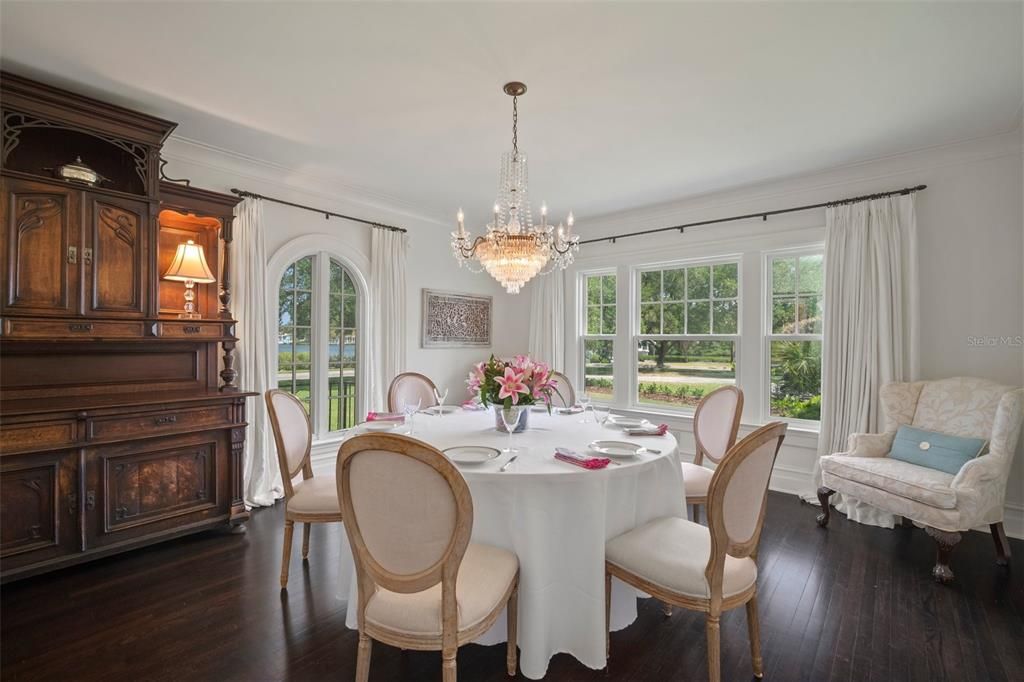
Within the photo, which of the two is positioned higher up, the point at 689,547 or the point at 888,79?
the point at 888,79

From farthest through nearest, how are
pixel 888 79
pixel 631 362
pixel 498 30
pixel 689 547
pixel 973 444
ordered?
pixel 631 362, pixel 973 444, pixel 888 79, pixel 498 30, pixel 689 547

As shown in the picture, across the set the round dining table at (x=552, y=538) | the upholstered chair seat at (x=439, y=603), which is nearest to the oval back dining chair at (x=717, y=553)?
the round dining table at (x=552, y=538)

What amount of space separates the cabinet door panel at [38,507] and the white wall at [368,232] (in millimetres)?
1298

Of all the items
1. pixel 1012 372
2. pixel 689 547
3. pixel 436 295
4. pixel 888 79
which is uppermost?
pixel 888 79

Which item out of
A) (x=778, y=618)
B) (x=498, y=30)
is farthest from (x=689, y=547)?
(x=498, y=30)

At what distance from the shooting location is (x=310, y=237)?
4281 millimetres

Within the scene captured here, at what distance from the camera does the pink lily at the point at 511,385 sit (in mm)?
2416

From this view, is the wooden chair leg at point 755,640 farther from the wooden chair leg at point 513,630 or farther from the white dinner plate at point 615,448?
the wooden chair leg at point 513,630

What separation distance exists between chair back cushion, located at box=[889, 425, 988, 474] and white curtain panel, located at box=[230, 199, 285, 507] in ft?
15.1

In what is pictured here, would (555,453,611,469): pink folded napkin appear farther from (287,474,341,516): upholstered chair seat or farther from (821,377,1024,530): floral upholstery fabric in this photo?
(821,377,1024,530): floral upholstery fabric

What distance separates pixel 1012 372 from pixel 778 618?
2.69m

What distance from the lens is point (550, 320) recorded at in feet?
18.9

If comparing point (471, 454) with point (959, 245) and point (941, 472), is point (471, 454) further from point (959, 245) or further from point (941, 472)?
point (959, 245)

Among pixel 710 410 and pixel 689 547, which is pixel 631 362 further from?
pixel 689 547
